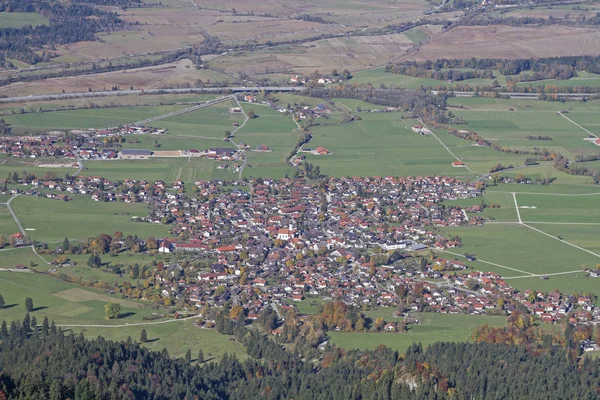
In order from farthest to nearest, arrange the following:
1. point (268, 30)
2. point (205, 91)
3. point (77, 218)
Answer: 1. point (268, 30)
2. point (205, 91)
3. point (77, 218)

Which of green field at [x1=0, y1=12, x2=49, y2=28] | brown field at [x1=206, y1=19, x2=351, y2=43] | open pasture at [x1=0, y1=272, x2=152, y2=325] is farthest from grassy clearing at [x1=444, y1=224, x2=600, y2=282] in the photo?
green field at [x1=0, y1=12, x2=49, y2=28]

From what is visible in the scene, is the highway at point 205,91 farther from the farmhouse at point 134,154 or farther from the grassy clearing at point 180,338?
the grassy clearing at point 180,338

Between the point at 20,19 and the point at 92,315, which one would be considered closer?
the point at 92,315

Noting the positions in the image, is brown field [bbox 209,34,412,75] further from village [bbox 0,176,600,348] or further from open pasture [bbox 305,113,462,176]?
village [bbox 0,176,600,348]

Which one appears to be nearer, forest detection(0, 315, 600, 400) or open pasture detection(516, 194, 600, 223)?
forest detection(0, 315, 600, 400)

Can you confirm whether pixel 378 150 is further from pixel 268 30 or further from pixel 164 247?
pixel 268 30

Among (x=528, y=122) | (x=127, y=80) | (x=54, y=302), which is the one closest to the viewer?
(x=54, y=302)

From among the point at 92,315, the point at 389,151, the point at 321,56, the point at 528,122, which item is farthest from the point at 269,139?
the point at 92,315

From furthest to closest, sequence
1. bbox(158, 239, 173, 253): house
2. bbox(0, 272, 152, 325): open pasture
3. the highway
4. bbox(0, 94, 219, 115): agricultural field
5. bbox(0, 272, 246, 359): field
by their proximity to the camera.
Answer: the highway → bbox(0, 94, 219, 115): agricultural field → bbox(158, 239, 173, 253): house → bbox(0, 272, 152, 325): open pasture → bbox(0, 272, 246, 359): field

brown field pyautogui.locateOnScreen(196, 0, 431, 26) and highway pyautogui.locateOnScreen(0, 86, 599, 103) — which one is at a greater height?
brown field pyautogui.locateOnScreen(196, 0, 431, 26)
